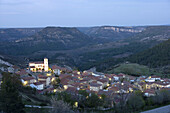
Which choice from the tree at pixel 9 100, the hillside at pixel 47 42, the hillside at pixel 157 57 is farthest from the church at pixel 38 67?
the hillside at pixel 47 42

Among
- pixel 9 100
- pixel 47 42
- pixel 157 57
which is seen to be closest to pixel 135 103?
pixel 9 100

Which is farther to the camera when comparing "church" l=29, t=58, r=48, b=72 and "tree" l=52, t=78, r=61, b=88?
"church" l=29, t=58, r=48, b=72

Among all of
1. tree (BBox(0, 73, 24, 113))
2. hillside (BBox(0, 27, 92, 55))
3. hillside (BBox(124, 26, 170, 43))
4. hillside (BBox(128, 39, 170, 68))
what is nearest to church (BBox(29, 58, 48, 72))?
tree (BBox(0, 73, 24, 113))

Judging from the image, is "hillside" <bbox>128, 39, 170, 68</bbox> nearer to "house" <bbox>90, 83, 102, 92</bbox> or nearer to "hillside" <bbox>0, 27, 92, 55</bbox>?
"house" <bbox>90, 83, 102, 92</bbox>

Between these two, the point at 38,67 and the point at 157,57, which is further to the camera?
the point at 157,57

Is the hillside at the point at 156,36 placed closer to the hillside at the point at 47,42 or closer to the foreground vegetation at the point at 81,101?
the hillside at the point at 47,42

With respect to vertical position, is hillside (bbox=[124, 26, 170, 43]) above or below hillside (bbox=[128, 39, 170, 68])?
above

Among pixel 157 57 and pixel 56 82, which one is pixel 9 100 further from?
pixel 157 57

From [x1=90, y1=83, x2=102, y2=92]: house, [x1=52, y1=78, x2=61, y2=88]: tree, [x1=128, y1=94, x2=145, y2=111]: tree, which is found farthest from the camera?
[x1=52, y1=78, x2=61, y2=88]: tree

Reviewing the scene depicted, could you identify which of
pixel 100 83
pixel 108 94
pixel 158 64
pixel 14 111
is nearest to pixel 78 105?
pixel 108 94

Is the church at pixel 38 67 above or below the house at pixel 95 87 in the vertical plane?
above

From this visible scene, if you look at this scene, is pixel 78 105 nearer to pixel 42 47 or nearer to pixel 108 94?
pixel 108 94

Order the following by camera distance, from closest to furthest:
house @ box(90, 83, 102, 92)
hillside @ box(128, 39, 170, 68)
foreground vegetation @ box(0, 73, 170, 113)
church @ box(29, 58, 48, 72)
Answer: foreground vegetation @ box(0, 73, 170, 113) < house @ box(90, 83, 102, 92) < church @ box(29, 58, 48, 72) < hillside @ box(128, 39, 170, 68)
